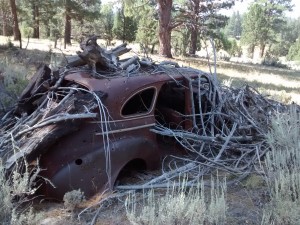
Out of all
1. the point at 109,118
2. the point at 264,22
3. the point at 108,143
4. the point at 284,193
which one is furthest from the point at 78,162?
the point at 264,22

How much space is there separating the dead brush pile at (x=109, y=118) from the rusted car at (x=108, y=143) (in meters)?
0.09

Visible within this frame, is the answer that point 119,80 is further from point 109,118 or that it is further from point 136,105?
point 136,105

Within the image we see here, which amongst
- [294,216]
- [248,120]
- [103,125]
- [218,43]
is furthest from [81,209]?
[218,43]

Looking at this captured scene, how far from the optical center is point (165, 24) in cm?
2328

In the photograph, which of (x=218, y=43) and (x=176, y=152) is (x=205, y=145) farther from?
(x=218, y=43)

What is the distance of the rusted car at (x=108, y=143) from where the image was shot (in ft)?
13.9

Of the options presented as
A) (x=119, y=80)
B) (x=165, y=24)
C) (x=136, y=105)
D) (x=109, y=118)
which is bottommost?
(x=136, y=105)

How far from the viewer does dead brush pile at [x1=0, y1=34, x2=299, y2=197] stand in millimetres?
4332

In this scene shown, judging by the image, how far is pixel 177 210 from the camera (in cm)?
344

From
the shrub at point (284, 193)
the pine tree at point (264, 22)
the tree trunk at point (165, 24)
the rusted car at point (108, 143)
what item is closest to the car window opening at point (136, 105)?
the rusted car at point (108, 143)

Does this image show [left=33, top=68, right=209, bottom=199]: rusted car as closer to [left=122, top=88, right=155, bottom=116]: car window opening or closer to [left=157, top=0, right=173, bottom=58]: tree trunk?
[left=122, top=88, right=155, bottom=116]: car window opening

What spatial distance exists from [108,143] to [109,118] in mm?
342

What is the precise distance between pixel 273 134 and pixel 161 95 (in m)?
2.05

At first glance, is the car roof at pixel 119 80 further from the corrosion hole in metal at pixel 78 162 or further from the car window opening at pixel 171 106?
the corrosion hole in metal at pixel 78 162
